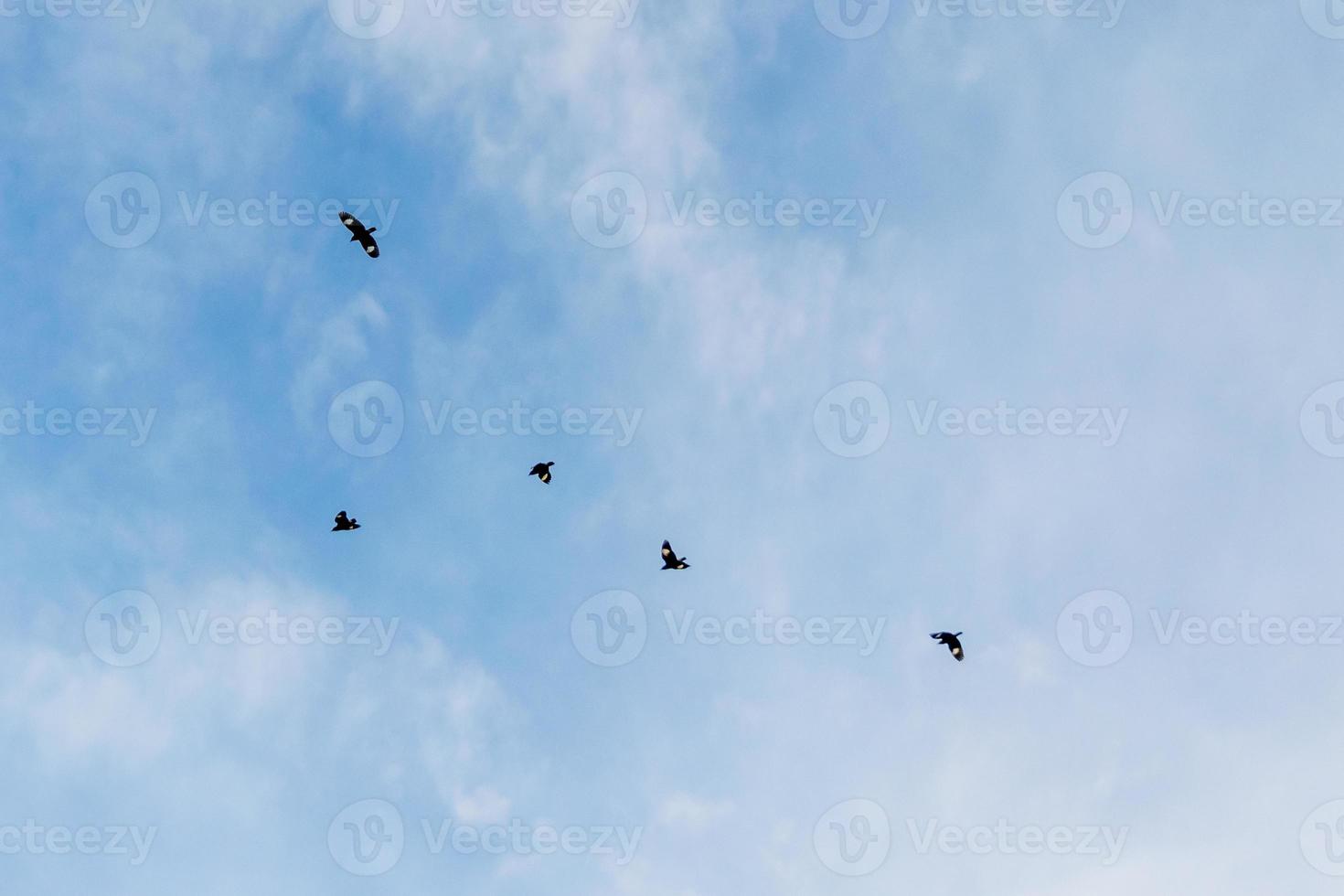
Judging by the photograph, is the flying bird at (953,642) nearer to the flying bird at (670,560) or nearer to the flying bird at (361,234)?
the flying bird at (670,560)

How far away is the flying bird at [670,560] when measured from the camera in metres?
57.8

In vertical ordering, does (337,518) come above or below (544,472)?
below

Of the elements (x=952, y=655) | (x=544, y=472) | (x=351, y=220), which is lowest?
(x=952, y=655)

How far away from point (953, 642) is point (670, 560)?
15.3 m

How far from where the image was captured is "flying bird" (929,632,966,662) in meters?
58.2

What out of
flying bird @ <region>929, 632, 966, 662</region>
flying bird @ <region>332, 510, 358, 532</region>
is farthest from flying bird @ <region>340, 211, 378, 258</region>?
flying bird @ <region>929, 632, 966, 662</region>

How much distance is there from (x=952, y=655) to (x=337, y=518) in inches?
1281

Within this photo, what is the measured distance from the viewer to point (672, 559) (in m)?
58.2

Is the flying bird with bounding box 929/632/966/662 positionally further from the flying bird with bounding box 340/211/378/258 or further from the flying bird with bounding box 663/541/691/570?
the flying bird with bounding box 340/211/378/258

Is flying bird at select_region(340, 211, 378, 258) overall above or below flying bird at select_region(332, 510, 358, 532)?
above

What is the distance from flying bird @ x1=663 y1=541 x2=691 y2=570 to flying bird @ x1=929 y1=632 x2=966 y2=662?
13.2 metres

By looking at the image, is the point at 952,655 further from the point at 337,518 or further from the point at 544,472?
the point at 337,518

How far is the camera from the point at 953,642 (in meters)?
59.0

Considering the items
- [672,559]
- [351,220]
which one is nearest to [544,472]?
[672,559]
